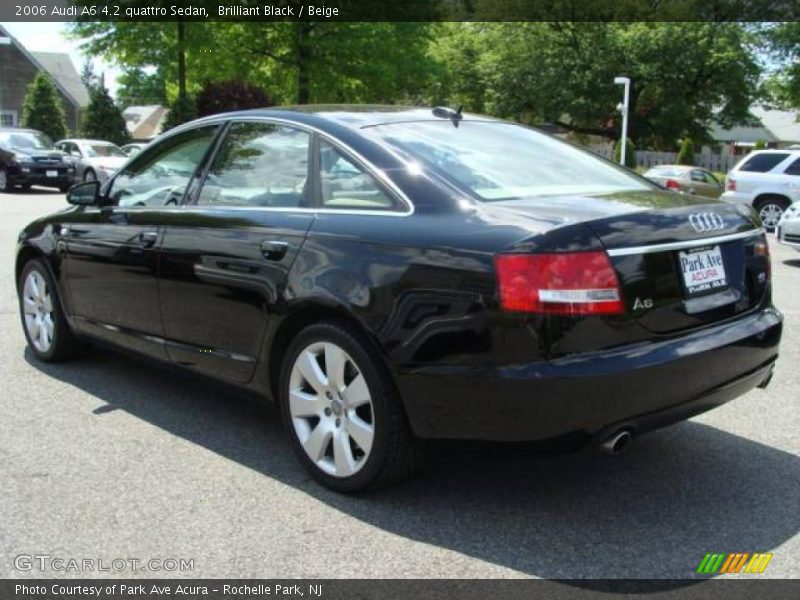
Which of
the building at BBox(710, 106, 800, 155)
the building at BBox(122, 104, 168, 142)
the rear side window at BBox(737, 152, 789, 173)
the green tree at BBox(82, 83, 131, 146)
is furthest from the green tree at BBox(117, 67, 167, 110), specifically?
the building at BBox(122, 104, 168, 142)

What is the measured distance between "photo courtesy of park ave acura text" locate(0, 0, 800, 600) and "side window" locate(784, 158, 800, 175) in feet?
39.2

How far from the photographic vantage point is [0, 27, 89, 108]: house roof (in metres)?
60.9

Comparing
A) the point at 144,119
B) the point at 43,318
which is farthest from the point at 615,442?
the point at 144,119

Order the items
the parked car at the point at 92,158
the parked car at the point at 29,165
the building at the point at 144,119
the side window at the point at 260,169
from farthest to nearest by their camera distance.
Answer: the building at the point at 144,119
the parked car at the point at 92,158
the parked car at the point at 29,165
the side window at the point at 260,169

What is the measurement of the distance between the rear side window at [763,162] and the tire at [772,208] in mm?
570

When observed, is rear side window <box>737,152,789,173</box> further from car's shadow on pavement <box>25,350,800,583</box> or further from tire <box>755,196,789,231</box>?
car's shadow on pavement <box>25,350,800,583</box>

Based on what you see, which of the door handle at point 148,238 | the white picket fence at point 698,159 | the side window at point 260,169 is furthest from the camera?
the white picket fence at point 698,159

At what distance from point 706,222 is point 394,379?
1.38 metres

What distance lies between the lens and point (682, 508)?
3.44 meters

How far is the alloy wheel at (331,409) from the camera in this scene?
11.3 ft

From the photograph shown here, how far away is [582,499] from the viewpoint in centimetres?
354

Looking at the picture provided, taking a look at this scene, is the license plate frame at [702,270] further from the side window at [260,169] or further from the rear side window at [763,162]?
the rear side window at [763,162]

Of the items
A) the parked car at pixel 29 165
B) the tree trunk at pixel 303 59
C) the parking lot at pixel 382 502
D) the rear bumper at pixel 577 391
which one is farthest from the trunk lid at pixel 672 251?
the tree trunk at pixel 303 59

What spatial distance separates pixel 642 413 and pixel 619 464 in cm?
91
